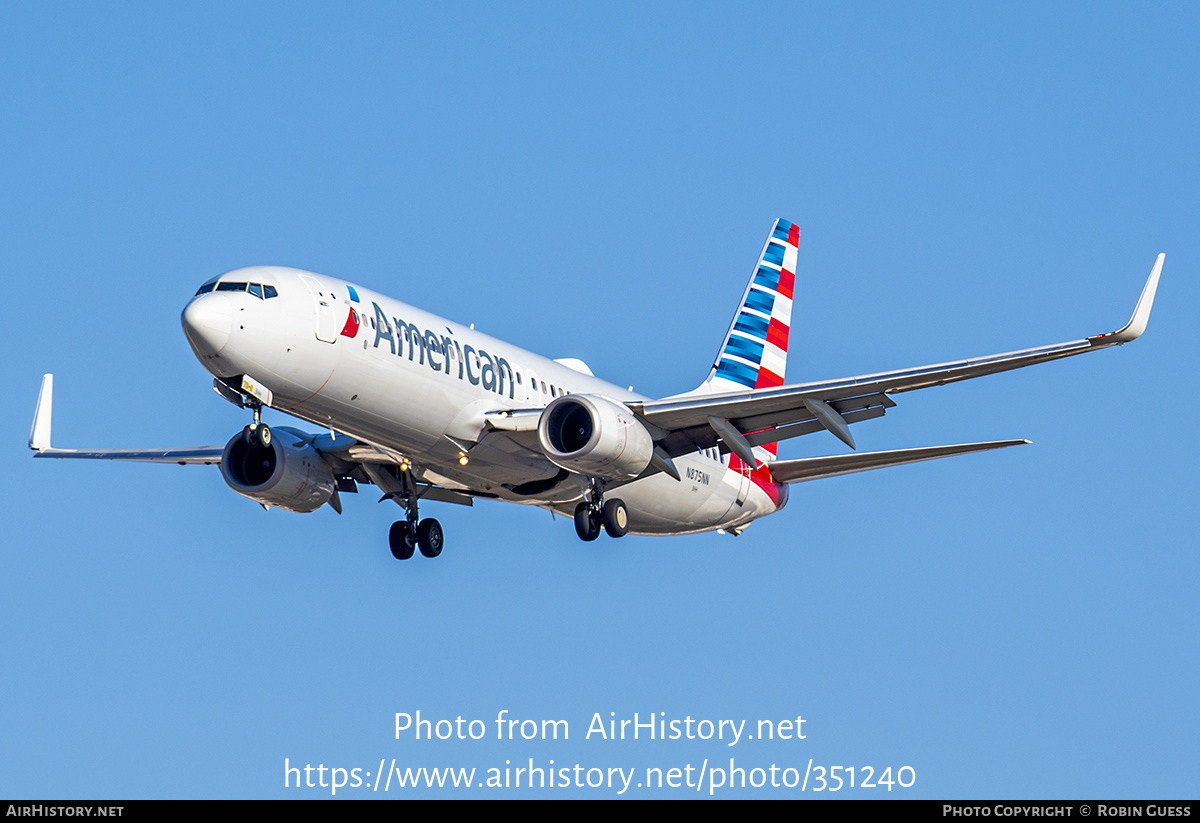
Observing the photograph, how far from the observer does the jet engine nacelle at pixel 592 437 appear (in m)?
34.7

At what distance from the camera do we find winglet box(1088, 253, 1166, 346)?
98.6 ft

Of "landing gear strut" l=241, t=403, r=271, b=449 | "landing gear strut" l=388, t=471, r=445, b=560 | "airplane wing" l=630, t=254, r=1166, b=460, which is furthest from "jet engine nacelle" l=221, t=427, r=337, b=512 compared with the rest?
"airplane wing" l=630, t=254, r=1166, b=460

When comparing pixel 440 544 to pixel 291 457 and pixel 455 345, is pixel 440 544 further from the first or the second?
pixel 455 345

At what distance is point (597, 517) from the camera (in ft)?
122

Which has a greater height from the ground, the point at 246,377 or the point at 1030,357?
the point at 1030,357

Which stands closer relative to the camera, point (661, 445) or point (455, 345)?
point (455, 345)

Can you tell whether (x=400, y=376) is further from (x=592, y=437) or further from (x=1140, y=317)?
(x=1140, y=317)

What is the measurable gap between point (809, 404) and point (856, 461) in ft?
16.8

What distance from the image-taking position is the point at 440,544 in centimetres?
3950

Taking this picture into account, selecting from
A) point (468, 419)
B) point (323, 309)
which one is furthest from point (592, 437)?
point (323, 309)

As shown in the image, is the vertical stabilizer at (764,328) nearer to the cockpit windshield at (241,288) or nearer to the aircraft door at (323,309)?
the aircraft door at (323,309)

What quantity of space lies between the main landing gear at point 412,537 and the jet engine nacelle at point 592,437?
565 centimetres

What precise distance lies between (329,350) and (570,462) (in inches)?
236
